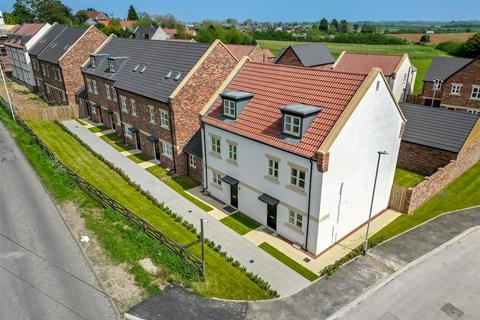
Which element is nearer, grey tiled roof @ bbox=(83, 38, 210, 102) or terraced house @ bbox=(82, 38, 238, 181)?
terraced house @ bbox=(82, 38, 238, 181)

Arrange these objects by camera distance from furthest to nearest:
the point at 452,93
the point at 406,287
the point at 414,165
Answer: the point at 452,93 < the point at 414,165 < the point at 406,287

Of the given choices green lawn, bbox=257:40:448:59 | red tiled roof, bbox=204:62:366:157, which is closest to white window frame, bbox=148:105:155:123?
red tiled roof, bbox=204:62:366:157

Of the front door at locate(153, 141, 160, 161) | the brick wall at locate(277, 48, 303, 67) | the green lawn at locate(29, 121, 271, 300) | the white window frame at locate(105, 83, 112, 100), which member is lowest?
the green lawn at locate(29, 121, 271, 300)

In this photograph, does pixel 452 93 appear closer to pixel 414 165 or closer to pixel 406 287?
pixel 414 165

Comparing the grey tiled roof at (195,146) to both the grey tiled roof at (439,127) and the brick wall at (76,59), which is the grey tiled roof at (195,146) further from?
the brick wall at (76,59)

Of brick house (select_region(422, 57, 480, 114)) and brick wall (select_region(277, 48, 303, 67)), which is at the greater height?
brick wall (select_region(277, 48, 303, 67))

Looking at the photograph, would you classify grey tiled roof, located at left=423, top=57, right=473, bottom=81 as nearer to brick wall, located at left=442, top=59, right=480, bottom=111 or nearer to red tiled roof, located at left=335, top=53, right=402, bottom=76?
brick wall, located at left=442, top=59, right=480, bottom=111

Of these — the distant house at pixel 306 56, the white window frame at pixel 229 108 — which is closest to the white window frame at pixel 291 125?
the white window frame at pixel 229 108

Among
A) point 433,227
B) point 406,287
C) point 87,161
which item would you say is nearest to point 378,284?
point 406,287
